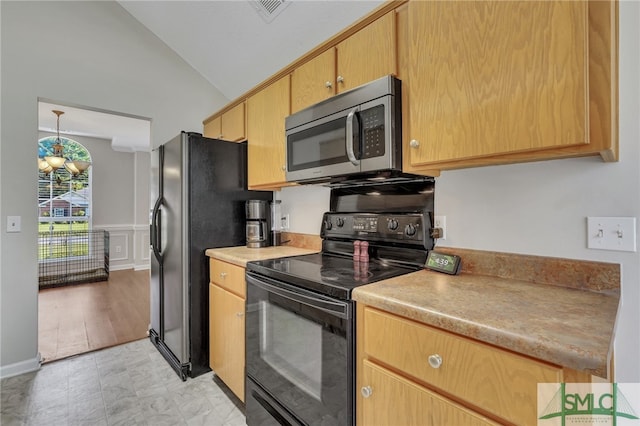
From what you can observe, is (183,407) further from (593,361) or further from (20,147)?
(20,147)

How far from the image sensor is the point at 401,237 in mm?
1509

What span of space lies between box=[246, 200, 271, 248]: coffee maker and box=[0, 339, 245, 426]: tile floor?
1.00 metres

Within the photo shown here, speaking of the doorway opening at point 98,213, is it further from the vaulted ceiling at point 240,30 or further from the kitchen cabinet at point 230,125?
the kitchen cabinet at point 230,125

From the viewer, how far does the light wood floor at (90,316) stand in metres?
2.65

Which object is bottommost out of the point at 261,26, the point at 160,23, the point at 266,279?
the point at 266,279

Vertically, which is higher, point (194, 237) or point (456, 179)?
point (456, 179)

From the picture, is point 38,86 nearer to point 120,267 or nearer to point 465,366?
point 465,366

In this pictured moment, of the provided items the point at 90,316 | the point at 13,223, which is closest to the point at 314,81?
the point at 13,223

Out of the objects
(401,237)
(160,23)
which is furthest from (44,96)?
(401,237)

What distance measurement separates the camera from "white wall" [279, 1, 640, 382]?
987mm

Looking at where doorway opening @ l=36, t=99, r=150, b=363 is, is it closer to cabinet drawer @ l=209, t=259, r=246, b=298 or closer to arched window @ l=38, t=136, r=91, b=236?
arched window @ l=38, t=136, r=91, b=236

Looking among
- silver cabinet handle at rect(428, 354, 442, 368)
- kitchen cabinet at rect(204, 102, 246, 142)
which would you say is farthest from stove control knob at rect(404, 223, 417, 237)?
kitchen cabinet at rect(204, 102, 246, 142)

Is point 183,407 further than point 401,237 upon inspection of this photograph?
Yes

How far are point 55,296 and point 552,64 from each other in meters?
5.72
